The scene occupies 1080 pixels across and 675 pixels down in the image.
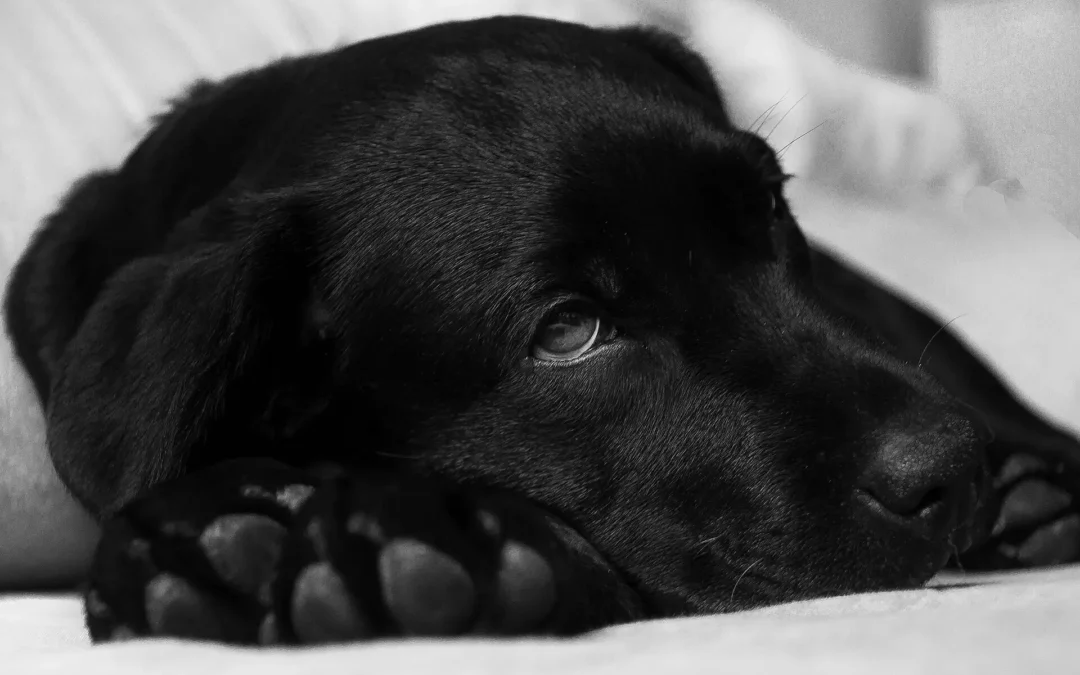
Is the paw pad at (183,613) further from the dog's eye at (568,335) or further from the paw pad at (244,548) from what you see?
the dog's eye at (568,335)

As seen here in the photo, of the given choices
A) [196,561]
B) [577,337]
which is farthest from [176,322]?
[577,337]

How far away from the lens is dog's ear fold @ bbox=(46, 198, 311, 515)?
3.72 ft

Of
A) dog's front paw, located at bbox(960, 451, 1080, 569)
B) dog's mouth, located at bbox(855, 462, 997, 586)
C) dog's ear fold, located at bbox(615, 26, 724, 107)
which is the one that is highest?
dog's ear fold, located at bbox(615, 26, 724, 107)

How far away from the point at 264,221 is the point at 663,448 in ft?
Result: 1.83

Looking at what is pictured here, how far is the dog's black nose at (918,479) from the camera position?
3.56 ft

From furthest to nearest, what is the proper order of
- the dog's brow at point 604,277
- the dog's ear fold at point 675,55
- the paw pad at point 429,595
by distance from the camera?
1. the dog's ear fold at point 675,55
2. the dog's brow at point 604,277
3. the paw pad at point 429,595

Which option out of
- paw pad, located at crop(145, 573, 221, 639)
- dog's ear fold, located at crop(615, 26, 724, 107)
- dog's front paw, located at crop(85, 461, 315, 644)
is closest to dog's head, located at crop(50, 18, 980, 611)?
dog's front paw, located at crop(85, 461, 315, 644)

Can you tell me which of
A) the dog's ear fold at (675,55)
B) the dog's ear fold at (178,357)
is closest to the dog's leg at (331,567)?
the dog's ear fold at (178,357)

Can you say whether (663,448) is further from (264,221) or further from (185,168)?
(185,168)

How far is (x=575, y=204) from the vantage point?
1182 mm

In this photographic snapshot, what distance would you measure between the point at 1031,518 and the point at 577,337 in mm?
706

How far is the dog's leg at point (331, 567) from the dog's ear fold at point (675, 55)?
1.11m

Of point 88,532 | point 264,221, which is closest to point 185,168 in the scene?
point 264,221

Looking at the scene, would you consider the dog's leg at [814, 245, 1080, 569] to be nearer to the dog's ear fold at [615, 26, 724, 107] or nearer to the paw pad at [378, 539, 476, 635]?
the dog's ear fold at [615, 26, 724, 107]
